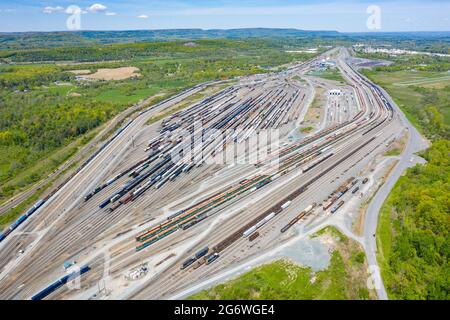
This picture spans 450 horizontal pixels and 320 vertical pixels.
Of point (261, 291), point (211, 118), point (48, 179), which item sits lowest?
point (261, 291)

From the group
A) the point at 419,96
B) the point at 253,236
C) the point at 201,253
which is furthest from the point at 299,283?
the point at 419,96

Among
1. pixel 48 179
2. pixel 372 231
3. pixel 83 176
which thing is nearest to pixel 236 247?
pixel 372 231

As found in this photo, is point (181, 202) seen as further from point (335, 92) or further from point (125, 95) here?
point (335, 92)

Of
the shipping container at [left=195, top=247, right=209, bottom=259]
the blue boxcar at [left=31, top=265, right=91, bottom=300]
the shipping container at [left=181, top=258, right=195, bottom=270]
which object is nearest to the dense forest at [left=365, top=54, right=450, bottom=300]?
the shipping container at [left=195, top=247, right=209, bottom=259]

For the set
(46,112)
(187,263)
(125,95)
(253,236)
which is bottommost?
(187,263)

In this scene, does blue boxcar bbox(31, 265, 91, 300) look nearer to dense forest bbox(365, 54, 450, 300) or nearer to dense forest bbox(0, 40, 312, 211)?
dense forest bbox(0, 40, 312, 211)

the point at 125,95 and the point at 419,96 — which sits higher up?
the point at 125,95

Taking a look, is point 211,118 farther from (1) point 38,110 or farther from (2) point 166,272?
(2) point 166,272
